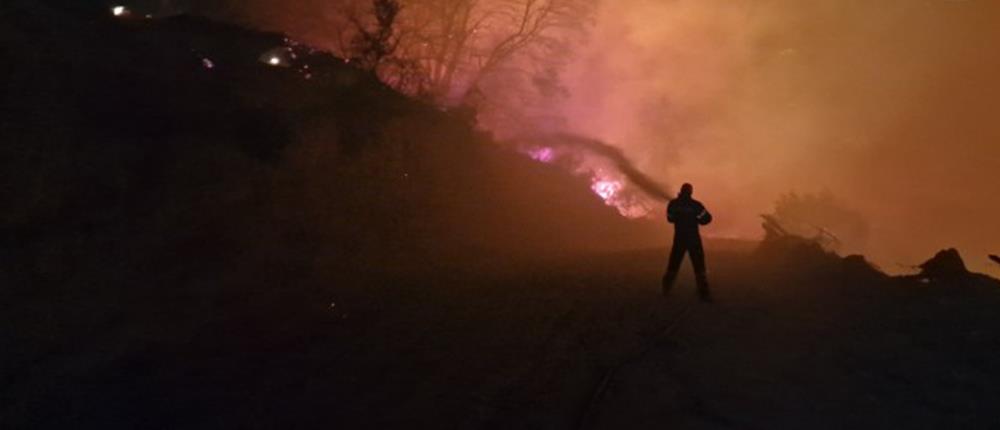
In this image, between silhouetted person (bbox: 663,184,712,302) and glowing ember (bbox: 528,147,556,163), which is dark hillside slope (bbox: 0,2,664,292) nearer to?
silhouetted person (bbox: 663,184,712,302)

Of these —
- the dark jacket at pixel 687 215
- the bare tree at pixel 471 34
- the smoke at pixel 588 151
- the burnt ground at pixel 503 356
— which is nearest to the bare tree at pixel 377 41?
the bare tree at pixel 471 34

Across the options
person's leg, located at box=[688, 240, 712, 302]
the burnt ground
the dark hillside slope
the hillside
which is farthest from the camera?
person's leg, located at box=[688, 240, 712, 302]

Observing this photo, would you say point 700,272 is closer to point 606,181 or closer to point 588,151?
point 606,181

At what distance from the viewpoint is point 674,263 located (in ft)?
40.8

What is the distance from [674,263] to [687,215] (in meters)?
0.82

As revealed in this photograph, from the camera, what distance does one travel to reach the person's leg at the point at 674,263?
12391mm

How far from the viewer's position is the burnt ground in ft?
26.0

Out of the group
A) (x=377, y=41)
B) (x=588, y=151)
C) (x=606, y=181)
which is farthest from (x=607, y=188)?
(x=377, y=41)

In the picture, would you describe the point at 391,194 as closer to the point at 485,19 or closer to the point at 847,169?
the point at 485,19

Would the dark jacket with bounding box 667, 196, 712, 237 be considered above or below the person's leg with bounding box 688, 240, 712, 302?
above

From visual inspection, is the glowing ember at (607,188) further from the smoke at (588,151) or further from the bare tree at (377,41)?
the bare tree at (377,41)

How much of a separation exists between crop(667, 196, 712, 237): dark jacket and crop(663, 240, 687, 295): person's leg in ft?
0.67

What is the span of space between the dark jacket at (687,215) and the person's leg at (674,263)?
20cm

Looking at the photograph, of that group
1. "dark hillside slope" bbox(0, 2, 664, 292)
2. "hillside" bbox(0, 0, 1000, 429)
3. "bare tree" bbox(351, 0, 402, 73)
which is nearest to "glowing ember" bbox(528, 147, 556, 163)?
"dark hillside slope" bbox(0, 2, 664, 292)
